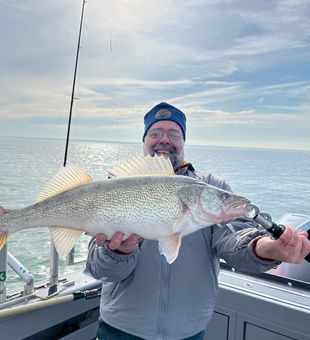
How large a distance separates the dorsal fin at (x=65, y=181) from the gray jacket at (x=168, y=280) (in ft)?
1.25

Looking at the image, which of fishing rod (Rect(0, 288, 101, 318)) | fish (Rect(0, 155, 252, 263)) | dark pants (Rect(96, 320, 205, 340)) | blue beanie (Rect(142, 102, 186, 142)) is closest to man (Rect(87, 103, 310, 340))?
dark pants (Rect(96, 320, 205, 340))

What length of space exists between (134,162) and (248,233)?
73cm

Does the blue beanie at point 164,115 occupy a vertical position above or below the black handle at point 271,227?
above

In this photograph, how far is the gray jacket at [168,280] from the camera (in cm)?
194

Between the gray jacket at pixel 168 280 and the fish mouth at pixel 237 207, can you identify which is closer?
the fish mouth at pixel 237 207

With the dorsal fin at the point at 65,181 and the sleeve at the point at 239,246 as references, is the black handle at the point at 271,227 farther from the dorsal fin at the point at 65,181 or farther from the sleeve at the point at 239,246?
the dorsal fin at the point at 65,181

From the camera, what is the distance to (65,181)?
6.71 ft

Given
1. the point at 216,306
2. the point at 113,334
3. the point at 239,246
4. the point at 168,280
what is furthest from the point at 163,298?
the point at 216,306

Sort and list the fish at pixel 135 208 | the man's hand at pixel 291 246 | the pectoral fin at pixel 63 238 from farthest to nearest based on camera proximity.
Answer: the pectoral fin at pixel 63 238, the fish at pixel 135 208, the man's hand at pixel 291 246

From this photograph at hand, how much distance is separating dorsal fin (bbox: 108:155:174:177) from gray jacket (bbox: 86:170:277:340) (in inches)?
16.5

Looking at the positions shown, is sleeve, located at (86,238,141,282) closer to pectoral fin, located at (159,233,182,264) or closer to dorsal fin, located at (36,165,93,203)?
pectoral fin, located at (159,233,182,264)

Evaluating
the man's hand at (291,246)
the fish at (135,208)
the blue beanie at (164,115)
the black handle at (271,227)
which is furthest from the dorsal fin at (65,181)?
the man's hand at (291,246)

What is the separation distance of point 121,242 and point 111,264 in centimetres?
14

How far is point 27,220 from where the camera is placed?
1956 millimetres
